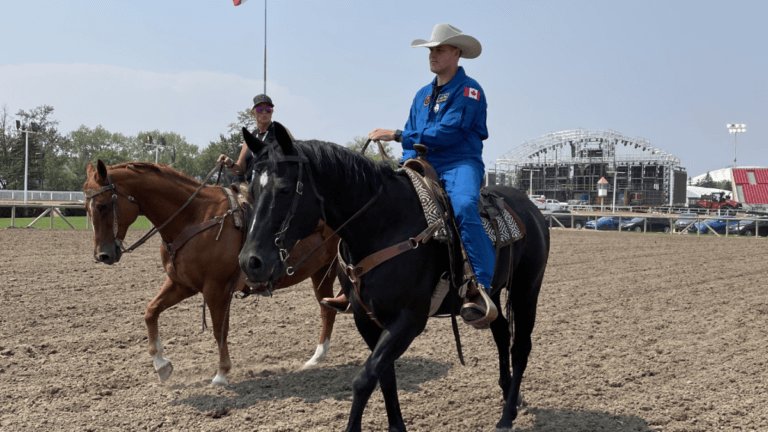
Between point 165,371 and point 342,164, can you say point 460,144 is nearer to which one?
point 342,164

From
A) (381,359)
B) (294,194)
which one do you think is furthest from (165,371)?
(294,194)

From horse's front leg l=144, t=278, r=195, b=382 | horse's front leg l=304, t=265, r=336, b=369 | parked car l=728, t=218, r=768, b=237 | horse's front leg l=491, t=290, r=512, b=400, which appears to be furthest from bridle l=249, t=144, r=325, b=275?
parked car l=728, t=218, r=768, b=237

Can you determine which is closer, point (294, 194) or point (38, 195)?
point (294, 194)

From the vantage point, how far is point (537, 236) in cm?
516

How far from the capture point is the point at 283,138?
3160mm

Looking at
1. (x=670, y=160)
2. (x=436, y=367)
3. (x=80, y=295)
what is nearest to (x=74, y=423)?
(x=436, y=367)

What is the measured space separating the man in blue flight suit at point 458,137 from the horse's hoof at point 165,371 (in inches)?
94.9

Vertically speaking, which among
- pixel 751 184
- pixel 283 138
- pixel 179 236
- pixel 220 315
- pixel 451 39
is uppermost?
pixel 751 184

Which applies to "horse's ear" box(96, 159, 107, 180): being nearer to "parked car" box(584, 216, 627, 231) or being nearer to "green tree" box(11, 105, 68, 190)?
"parked car" box(584, 216, 627, 231)

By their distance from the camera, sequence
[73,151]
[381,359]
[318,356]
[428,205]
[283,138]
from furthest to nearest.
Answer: [73,151] → [318,356] → [428,205] → [381,359] → [283,138]

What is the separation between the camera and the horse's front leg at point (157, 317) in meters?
5.57

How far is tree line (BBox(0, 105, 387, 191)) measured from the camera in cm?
5642

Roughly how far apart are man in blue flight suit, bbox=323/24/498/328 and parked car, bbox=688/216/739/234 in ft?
100

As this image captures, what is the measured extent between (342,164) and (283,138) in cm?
46
